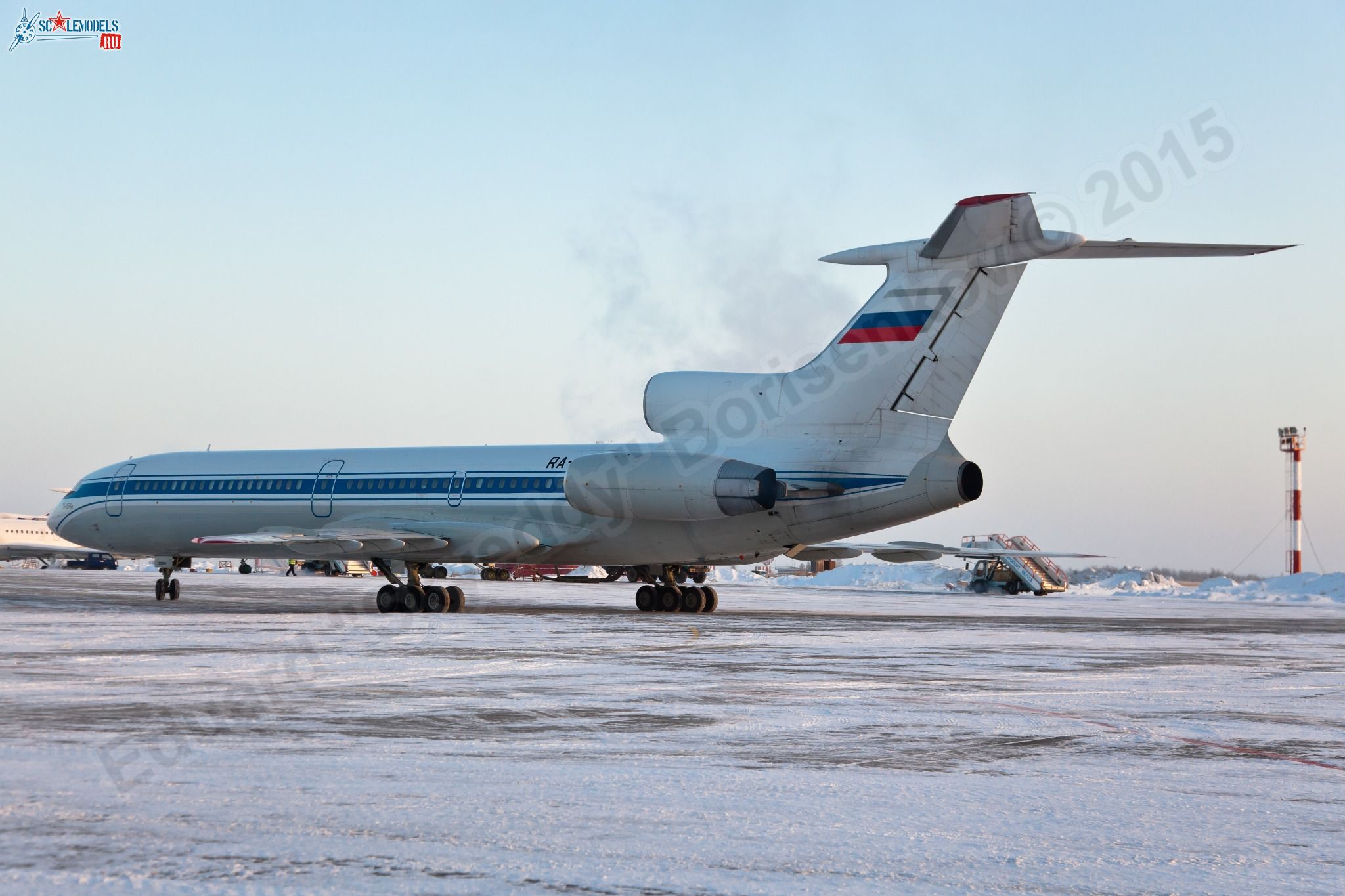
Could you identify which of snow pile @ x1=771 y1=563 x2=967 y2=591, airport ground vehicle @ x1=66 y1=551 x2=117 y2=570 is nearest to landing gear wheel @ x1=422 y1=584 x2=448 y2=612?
snow pile @ x1=771 y1=563 x2=967 y2=591

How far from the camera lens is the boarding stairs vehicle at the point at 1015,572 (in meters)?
48.5

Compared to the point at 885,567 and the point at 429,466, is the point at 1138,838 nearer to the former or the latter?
the point at 429,466

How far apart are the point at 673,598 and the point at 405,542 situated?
540 cm

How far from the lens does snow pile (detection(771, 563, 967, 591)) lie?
57.6 meters

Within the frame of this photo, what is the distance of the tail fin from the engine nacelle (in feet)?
4.15

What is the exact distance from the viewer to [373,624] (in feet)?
61.6

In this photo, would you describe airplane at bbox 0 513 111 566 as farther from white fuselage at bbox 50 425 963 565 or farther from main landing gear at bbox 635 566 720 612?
main landing gear at bbox 635 566 720 612

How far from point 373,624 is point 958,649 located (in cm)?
868

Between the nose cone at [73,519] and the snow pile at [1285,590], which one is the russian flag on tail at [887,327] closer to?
the nose cone at [73,519]

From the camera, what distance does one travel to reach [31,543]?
6619 centimetres

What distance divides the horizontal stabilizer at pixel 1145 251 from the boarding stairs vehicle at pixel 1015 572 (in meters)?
32.1

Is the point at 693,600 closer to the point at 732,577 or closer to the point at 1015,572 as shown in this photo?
the point at 1015,572

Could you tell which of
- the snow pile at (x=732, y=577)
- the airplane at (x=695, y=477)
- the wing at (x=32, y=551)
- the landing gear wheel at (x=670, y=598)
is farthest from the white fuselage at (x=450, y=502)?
the wing at (x=32, y=551)

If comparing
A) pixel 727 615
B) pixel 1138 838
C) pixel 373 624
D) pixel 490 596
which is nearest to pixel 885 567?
pixel 490 596
